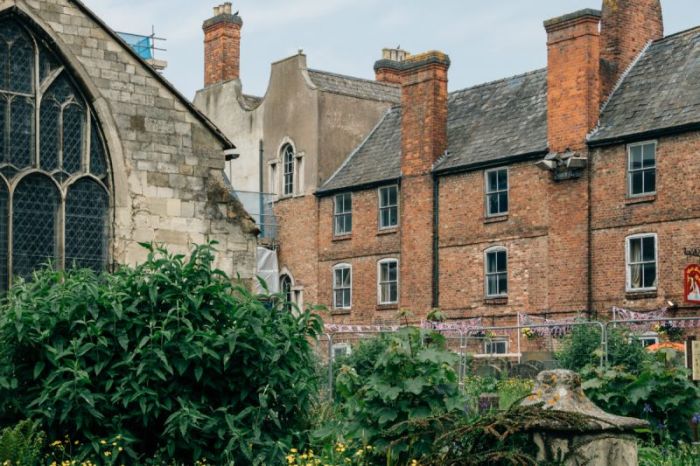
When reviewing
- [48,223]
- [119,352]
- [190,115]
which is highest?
[190,115]

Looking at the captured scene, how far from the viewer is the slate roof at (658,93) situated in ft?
102

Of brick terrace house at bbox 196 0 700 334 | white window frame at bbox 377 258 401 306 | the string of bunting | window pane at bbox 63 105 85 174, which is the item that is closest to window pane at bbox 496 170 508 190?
brick terrace house at bbox 196 0 700 334

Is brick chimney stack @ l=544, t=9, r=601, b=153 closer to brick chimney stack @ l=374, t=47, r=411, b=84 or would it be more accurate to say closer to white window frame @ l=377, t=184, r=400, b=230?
white window frame @ l=377, t=184, r=400, b=230

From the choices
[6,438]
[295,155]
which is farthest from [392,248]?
[6,438]

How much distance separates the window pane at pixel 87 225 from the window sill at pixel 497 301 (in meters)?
17.4

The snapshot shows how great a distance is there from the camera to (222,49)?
45.2m

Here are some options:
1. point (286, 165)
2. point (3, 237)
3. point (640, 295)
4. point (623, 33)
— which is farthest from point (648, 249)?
point (3, 237)

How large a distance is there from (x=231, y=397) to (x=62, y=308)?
5.84 ft

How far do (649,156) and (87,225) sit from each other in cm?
1718

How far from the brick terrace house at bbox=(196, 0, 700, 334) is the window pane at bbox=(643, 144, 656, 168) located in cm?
3

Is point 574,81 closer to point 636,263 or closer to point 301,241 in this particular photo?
point 636,263

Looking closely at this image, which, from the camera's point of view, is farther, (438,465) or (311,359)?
(311,359)

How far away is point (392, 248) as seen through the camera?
125 feet

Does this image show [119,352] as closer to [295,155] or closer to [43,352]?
[43,352]
